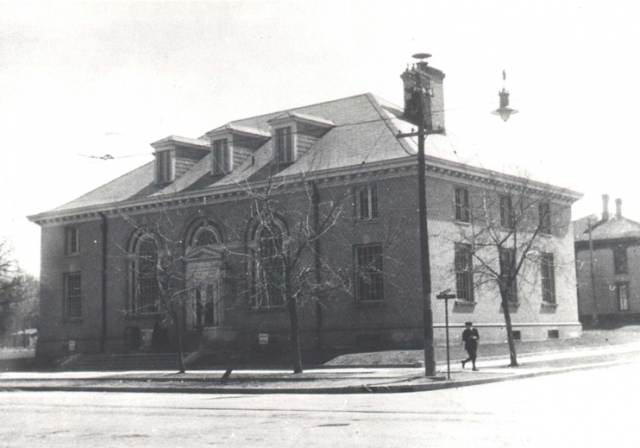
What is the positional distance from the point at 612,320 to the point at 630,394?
4747 cm

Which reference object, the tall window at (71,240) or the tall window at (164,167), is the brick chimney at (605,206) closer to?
the tall window at (164,167)

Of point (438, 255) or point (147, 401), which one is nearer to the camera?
point (147, 401)

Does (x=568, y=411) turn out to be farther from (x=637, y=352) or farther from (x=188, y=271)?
(x=188, y=271)

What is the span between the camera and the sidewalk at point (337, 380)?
71.3 feet

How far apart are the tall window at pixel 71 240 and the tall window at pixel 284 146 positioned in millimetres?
13641

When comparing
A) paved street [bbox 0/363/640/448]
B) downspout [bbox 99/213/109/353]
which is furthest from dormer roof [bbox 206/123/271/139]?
paved street [bbox 0/363/640/448]

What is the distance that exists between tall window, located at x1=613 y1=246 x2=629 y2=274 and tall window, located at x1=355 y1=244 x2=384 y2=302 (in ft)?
111

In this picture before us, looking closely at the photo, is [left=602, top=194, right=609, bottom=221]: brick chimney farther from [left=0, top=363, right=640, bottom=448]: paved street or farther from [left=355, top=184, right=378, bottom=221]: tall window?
[left=0, top=363, right=640, bottom=448]: paved street

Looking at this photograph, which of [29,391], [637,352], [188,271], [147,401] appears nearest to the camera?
[147,401]

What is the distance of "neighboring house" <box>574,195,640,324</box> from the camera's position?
203ft

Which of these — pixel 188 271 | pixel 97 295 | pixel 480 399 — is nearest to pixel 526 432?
pixel 480 399

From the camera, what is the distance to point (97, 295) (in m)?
43.7

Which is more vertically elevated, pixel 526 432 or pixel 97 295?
pixel 97 295

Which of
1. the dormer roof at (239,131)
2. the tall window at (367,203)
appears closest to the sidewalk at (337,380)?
the tall window at (367,203)
